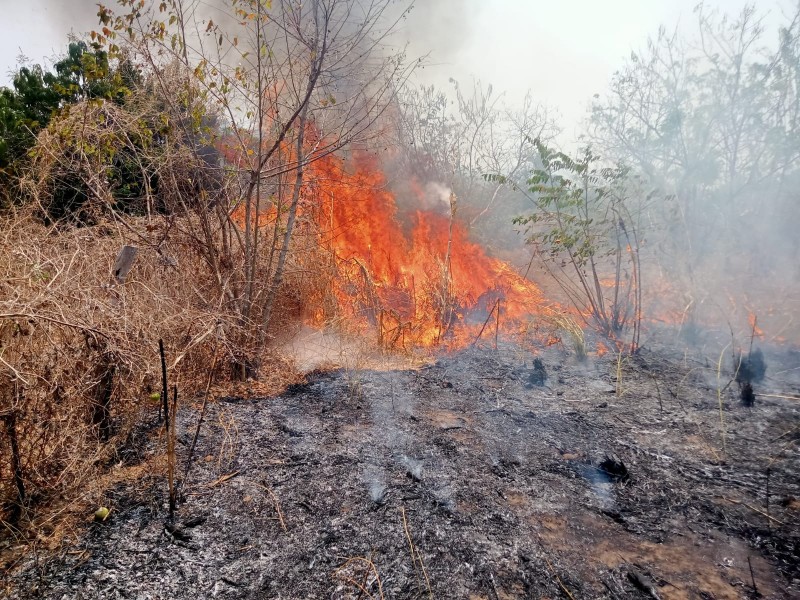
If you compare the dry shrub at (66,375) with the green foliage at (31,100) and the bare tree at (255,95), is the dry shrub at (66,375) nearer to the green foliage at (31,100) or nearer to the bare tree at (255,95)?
the bare tree at (255,95)

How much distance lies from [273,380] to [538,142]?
18.2ft

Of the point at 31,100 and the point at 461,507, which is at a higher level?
the point at 31,100

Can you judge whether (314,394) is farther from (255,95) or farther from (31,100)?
(31,100)

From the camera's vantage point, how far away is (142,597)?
7.23ft

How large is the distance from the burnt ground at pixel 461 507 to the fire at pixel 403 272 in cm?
299

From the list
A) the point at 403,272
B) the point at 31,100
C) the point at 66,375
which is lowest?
the point at 66,375

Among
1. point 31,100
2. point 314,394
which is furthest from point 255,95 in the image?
point 31,100

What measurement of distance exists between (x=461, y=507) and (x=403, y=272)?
7.21 metres

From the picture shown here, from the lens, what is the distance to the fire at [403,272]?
7859 mm

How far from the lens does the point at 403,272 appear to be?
9.92 meters

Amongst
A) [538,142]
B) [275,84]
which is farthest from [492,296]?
[275,84]

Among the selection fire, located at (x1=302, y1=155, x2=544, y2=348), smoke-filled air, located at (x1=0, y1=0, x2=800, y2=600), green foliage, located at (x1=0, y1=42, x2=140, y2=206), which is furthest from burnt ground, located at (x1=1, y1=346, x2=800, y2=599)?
green foliage, located at (x1=0, y1=42, x2=140, y2=206)

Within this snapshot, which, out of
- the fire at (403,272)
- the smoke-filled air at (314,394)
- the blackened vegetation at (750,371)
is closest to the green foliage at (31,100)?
the smoke-filled air at (314,394)

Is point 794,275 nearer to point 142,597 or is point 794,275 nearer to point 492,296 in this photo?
point 492,296
